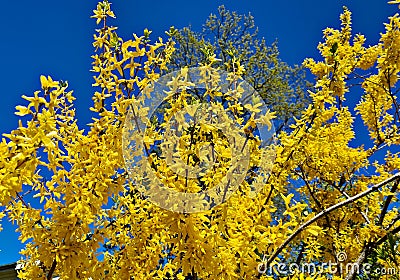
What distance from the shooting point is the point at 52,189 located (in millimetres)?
2475

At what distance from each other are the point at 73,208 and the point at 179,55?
1405 cm

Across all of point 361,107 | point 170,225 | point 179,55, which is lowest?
point 170,225

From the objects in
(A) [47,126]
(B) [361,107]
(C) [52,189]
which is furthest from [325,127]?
(A) [47,126]

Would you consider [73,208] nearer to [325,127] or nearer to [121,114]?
[121,114]

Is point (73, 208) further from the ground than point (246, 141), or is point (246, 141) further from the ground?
point (246, 141)

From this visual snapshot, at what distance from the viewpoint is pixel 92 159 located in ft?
8.03

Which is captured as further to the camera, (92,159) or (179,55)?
(179,55)

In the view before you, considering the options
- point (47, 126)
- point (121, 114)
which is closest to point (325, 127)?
point (121, 114)

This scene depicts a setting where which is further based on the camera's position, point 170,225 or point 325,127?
point 325,127

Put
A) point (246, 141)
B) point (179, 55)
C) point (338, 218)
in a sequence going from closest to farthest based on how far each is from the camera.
A: point (246, 141) → point (338, 218) → point (179, 55)

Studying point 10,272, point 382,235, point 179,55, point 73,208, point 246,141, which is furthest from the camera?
point 179,55

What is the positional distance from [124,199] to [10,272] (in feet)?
35.9

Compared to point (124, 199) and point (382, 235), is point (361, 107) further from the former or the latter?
point (124, 199)

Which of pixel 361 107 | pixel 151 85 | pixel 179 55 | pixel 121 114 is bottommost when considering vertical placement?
pixel 121 114
